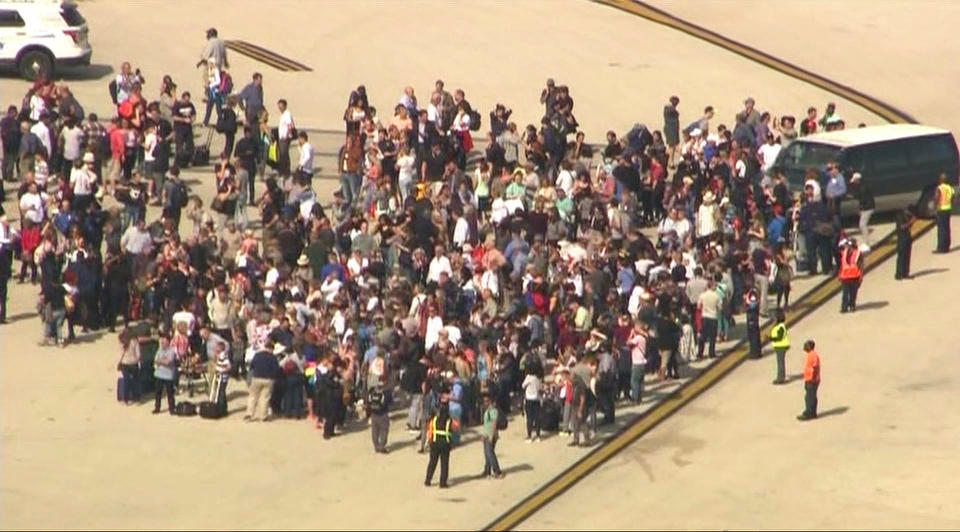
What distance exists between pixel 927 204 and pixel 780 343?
9090mm

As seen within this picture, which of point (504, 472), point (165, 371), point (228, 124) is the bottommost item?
point (504, 472)

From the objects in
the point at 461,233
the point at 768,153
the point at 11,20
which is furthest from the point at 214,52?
the point at 768,153

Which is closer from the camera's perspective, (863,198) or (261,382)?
(261,382)

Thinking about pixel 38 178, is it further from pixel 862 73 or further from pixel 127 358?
pixel 862 73

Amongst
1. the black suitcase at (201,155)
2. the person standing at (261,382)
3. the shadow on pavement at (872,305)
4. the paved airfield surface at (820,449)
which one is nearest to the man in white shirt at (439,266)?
the person standing at (261,382)

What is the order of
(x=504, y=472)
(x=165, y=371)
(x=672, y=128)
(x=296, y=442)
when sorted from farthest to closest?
(x=672, y=128), (x=165, y=371), (x=296, y=442), (x=504, y=472)

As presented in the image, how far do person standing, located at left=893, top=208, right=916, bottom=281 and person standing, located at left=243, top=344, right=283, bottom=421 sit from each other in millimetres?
11803

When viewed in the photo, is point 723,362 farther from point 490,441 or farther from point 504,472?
point 490,441

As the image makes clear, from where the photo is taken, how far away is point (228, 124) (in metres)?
49.7

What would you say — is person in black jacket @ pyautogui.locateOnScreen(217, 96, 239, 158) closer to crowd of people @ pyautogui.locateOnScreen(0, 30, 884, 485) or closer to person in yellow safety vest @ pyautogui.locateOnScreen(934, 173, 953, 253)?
crowd of people @ pyautogui.locateOnScreen(0, 30, 884, 485)

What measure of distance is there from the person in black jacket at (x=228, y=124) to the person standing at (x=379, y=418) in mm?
12227

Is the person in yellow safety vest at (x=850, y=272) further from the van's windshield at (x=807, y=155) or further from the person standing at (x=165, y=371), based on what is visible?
the person standing at (x=165, y=371)

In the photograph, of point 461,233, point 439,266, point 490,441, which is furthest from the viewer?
point 461,233

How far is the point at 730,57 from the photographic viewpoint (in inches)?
2384
